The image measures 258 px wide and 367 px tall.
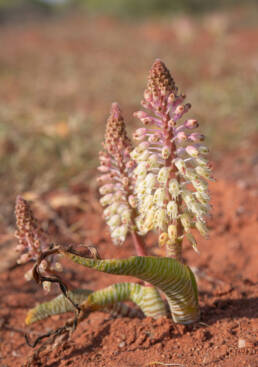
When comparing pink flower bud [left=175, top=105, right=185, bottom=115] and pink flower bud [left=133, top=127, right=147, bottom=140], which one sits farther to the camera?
pink flower bud [left=133, top=127, right=147, bottom=140]

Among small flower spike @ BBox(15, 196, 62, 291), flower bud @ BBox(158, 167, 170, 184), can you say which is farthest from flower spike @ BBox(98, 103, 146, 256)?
small flower spike @ BBox(15, 196, 62, 291)

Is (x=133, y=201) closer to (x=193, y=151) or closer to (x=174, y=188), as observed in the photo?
(x=174, y=188)

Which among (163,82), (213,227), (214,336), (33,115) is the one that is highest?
(33,115)

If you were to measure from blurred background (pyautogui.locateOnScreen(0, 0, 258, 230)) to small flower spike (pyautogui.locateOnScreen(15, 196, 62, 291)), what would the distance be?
240cm

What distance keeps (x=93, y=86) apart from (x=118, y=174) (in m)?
9.15

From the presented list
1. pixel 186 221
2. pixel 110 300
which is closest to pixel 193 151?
pixel 186 221

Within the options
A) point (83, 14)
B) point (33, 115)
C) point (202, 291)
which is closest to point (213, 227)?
point (202, 291)

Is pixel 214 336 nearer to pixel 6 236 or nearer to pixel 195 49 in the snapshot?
pixel 6 236

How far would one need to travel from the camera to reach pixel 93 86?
38.4ft

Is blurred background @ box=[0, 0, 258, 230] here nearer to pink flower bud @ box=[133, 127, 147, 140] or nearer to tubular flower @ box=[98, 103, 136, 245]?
tubular flower @ box=[98, 103, 136, 245]

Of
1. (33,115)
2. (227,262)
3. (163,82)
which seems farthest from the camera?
(33,115)

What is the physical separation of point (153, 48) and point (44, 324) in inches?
531

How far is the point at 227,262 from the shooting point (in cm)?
439

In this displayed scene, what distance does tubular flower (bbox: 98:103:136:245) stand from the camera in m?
2.80
